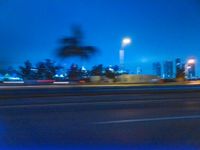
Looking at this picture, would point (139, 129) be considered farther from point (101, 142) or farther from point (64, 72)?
point (64, 72)

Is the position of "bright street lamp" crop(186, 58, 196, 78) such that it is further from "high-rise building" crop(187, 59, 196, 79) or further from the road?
the road

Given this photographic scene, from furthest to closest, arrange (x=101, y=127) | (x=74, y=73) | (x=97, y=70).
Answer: (x=97, y=70), (x=74, y=73), (x=101, y=127)

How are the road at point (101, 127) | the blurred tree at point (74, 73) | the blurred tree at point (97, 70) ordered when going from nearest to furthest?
1. the road at point (101, 127)
2. the blurred tree at point (74, 73)
3. the blurred tree at point (97, 70)

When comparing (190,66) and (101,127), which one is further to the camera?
(190,66)

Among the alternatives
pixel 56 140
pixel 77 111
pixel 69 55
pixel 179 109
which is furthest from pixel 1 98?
pixel 69 55

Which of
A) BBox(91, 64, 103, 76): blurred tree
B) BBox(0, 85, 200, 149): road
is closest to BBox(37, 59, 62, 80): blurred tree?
BBox(91, 64, 103, 76): blurred tree

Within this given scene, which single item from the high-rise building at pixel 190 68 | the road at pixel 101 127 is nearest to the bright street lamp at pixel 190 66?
the high-rise building at pixel 190 68

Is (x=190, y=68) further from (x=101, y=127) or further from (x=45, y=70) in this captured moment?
(x=101, y=127)

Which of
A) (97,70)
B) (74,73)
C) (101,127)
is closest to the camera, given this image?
(101,127)

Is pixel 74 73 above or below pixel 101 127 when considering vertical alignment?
above

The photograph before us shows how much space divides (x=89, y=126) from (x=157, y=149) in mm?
3321

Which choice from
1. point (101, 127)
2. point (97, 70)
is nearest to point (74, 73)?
point (97, 70)

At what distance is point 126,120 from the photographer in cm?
1318

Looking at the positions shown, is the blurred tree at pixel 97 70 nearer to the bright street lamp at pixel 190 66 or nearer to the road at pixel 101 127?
the bright street lamp at pixel 190 66
